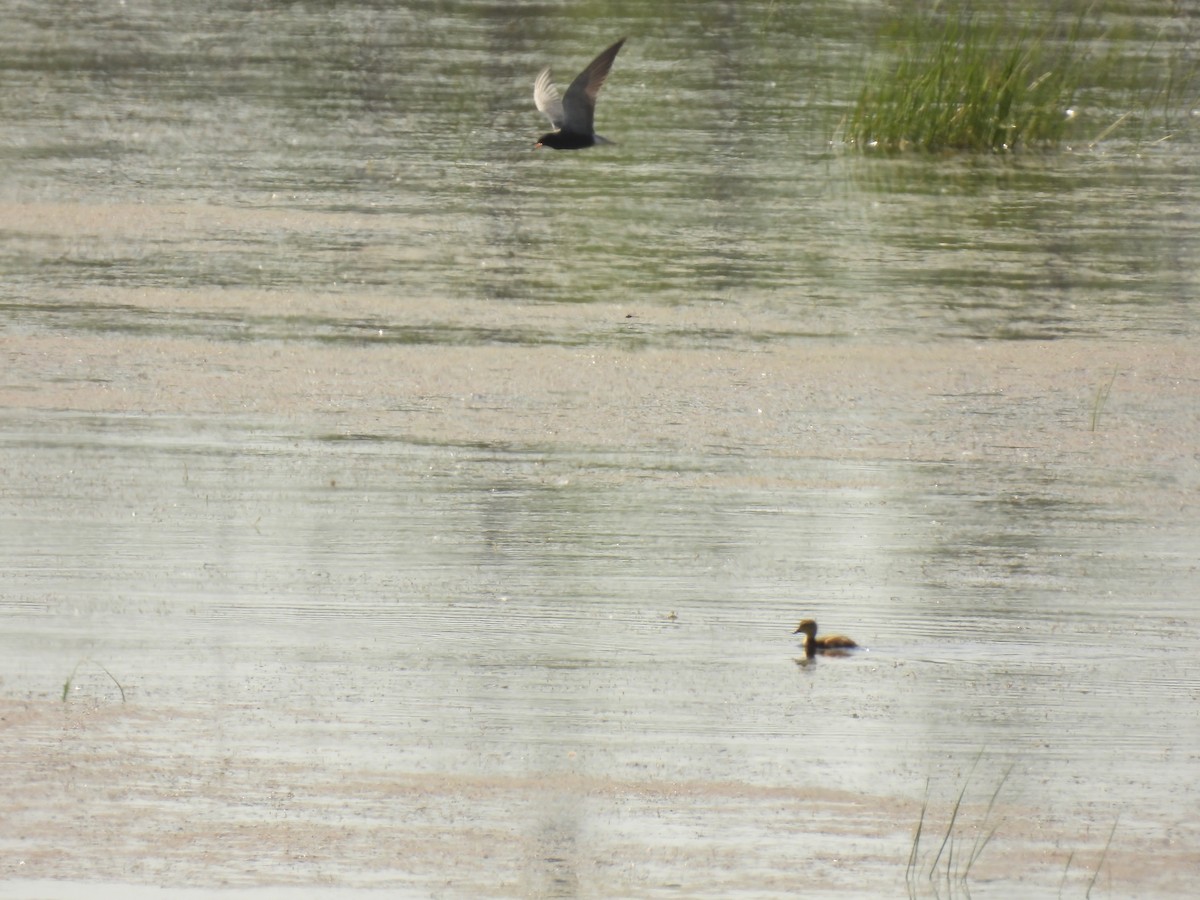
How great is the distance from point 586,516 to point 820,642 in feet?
4.10

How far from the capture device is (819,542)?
248 inches

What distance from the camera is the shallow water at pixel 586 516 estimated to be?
4398 millimetres

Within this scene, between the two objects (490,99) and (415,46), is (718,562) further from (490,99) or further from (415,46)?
(415,46)

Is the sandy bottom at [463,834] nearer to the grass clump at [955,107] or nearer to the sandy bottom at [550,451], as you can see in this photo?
the sandy bottom at [550,451]

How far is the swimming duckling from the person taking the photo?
5348 millimetres

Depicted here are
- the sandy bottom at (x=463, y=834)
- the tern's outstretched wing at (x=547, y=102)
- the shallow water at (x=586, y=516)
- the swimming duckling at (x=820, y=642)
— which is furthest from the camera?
the tern's outstretched wing at (x=547, y=102)

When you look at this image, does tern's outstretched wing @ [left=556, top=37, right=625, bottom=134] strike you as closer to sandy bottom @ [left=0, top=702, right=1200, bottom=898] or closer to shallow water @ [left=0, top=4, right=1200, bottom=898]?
shallow water @ [left=0, top=4, right=1200, bottom=898]

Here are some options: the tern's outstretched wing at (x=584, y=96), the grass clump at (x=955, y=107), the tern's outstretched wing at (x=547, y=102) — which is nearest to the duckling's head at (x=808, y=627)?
the tern's outstretched wing at (x=584, y=96)

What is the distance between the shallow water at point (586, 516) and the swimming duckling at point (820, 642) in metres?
0.05

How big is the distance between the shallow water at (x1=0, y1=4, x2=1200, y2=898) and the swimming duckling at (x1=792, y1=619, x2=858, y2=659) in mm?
53

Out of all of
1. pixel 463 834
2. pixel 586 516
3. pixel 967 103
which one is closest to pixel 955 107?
pixel 967 103

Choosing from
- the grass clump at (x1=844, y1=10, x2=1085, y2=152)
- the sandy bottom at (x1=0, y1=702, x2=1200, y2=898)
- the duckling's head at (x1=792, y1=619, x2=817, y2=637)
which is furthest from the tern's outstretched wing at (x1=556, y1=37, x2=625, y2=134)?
the sandy bottom at (x1=0, y1=702, x2=1200, y2=898)

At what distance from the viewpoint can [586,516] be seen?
6.45 meters

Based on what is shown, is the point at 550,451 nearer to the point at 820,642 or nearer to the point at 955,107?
the point at 820,642
